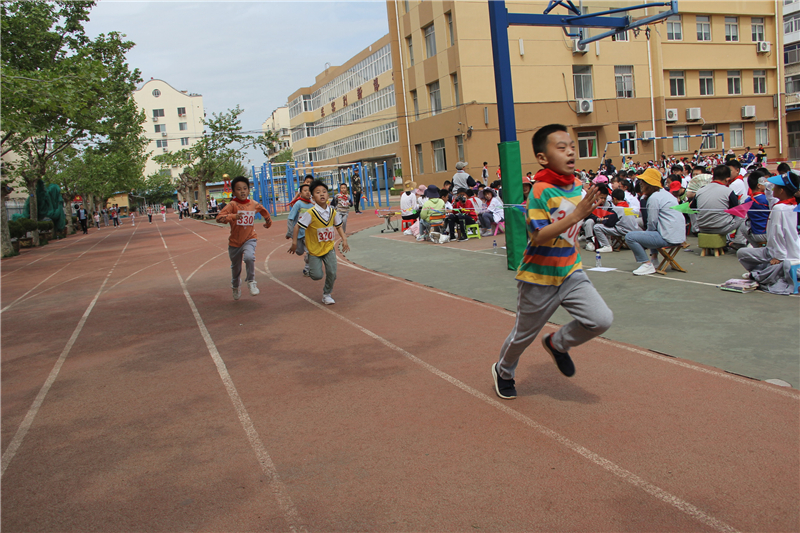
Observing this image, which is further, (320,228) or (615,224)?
(615,224)

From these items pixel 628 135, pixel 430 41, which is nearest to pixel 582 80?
pixel 628 135

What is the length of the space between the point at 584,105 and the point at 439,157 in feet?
30.4

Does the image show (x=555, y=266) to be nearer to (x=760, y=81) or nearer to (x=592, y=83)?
(x=592, y=83)

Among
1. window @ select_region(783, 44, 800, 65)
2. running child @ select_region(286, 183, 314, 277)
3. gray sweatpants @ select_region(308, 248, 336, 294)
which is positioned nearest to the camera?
gray sweatpants @ select_region(308, 248, 336, 294)

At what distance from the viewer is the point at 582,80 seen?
37.4 meters

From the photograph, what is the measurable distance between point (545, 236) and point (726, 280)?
5643mm

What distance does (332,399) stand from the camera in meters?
5.20

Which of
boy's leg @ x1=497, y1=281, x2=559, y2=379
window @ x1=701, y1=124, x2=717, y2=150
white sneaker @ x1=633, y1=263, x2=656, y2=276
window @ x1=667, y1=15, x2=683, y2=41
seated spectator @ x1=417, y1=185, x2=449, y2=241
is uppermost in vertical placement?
window @ x1=667, y1=15, x2=683, y2=41

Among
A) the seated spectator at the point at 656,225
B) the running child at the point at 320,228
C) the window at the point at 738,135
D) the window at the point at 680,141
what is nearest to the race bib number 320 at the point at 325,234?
the running child at the point at 320,228

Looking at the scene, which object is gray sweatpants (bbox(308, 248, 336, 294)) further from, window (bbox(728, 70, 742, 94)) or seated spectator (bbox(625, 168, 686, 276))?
window (bbox(728, 70, 742, 94))

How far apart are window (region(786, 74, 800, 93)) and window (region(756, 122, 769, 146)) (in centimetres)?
1460

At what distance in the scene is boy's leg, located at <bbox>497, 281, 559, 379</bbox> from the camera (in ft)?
14.6

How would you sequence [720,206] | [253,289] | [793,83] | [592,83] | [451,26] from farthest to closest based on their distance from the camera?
1. [793,83]
2. [592,83]
3. [451,26]
4. [253,289]
5. [720,206]

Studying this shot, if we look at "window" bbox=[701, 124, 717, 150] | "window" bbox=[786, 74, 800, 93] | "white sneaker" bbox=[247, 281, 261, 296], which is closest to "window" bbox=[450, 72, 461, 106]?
"window" bbox=[701, 124, 717, 150]
